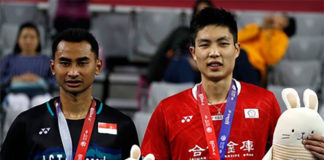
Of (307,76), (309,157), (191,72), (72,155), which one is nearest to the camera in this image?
(309,157)

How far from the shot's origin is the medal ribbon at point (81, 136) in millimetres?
2082

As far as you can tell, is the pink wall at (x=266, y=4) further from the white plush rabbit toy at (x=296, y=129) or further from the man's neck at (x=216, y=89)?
the white plush rabbit toy at (x=296, y=129)

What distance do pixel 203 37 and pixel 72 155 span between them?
2.38 ft

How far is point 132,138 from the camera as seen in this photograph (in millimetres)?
2207

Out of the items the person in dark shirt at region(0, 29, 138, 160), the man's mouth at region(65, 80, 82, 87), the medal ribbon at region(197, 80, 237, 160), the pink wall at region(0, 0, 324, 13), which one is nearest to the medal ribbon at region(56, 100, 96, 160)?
the person in dark shirt at region(0, 29, 138, 160)

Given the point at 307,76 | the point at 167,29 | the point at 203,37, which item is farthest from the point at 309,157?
the point at 167,29

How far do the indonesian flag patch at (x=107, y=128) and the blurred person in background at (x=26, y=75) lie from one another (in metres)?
2.07

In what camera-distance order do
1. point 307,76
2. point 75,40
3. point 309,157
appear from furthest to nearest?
point 307,76 → point 75,40 → point 309,157

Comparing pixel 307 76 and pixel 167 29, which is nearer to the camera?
pixel 307 76

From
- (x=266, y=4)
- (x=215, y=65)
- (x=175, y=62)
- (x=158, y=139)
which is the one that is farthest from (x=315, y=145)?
(x=266, y=4)

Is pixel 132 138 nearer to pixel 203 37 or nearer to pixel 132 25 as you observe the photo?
pixel 203 37

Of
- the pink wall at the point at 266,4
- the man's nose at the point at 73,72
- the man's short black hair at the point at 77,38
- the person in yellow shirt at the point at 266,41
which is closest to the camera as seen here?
the man's nose at the point at 73,72

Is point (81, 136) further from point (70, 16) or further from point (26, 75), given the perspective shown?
point (70, 16)

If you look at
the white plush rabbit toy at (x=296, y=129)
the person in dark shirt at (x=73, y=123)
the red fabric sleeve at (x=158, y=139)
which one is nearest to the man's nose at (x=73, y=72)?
the person in dark shirt at (x=73, y=123)
